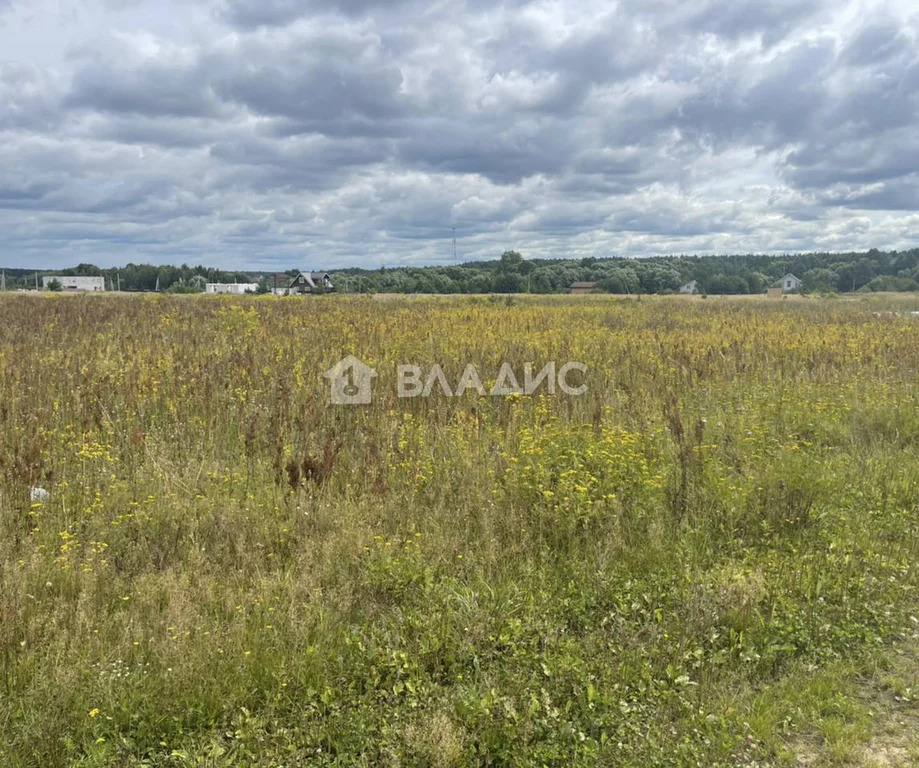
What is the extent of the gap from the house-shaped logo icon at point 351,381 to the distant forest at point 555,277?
51054 mm

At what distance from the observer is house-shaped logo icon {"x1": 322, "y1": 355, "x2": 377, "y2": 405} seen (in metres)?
7.17

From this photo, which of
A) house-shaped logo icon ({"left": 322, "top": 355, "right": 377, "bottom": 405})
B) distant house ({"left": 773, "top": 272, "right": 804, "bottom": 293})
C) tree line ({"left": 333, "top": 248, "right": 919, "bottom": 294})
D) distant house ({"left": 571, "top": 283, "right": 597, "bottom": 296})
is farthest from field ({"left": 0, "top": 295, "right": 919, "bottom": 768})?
distant house ({"left": 773, "top": 272, "right": 804, "bottom": 293})

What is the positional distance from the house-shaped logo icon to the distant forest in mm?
51054

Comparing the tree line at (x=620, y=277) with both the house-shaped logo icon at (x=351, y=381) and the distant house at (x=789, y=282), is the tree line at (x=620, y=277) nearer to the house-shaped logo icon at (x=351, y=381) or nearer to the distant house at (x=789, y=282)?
the distant house at (x=789, y=282)

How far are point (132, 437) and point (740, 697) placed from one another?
205 inches

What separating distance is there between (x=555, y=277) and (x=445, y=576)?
75.8m

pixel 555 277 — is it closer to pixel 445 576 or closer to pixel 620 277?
pixel 620 277

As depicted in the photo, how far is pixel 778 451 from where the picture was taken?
5773 mm

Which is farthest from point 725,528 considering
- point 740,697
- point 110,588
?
point 110,588

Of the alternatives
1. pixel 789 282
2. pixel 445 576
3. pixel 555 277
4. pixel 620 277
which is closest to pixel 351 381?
pixel 445 576

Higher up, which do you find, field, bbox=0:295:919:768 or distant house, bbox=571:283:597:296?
distant house, bbox=571:283:597:296

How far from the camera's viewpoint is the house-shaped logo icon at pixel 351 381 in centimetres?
717

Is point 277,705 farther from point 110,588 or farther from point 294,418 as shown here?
point 294,418

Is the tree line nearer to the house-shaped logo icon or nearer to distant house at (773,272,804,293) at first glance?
distant house at (773,272,804,293)
